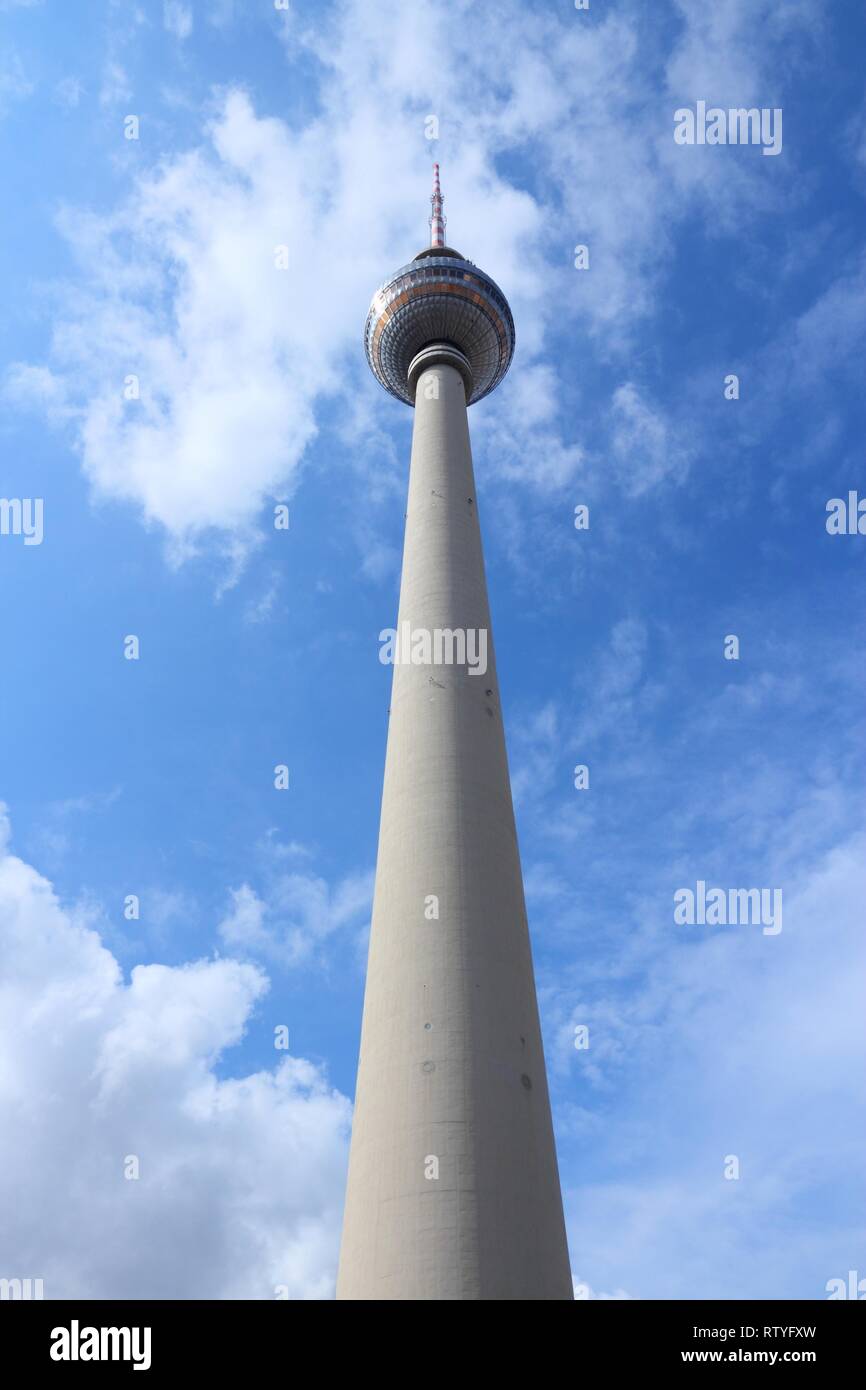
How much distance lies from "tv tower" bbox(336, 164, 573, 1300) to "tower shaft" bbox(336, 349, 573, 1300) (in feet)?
0.18

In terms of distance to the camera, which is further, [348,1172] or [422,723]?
[422,723]

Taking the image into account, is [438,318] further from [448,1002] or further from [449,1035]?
[449,1035]

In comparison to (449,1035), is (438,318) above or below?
above

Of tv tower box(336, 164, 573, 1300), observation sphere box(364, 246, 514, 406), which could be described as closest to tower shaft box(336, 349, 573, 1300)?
tv tower box(336, 164, 573, 1300)

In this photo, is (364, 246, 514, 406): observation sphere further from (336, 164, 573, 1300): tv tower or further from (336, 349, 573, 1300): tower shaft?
(336, 349, 573, 1300): tower shaft

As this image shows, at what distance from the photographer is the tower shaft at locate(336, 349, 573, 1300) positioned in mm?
Result: 26297

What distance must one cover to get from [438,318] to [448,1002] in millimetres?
41697

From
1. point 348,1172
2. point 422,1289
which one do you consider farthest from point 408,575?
point 422,1289

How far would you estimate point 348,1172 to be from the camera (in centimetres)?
2989

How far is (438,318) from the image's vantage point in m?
58.8

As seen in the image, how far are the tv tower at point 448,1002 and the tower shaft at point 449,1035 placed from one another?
0.18ft

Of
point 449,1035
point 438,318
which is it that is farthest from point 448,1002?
point 438,318
